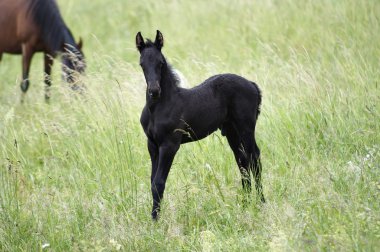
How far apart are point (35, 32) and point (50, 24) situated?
0.28 metres

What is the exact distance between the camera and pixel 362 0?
8.79m

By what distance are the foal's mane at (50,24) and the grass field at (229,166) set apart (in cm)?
76

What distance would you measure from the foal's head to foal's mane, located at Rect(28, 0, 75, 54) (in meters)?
4.78

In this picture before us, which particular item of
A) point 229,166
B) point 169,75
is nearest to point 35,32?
point 229,166

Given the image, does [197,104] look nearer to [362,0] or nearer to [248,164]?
[248,164]

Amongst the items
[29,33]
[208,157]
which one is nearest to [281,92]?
[208,157]

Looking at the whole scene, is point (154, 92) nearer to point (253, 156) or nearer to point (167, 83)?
point (167, 83)

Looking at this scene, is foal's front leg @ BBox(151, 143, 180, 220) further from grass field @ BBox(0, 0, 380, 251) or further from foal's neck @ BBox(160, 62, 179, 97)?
foal's neck @ BBox(160, 62, 179, 97)

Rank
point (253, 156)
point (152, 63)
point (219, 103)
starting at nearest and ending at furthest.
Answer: point (152, 63), point (219, 103), point (253, 156)

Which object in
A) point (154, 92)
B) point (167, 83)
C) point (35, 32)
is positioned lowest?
point (154, 92)

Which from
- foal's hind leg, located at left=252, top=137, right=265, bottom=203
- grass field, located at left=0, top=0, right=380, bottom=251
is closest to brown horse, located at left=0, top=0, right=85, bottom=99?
grass field, located at left=0, top=0, right=380, bottom=251

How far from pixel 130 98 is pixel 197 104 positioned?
2523mm

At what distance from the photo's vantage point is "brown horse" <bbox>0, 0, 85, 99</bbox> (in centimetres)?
899

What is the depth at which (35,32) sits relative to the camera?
359 inches
